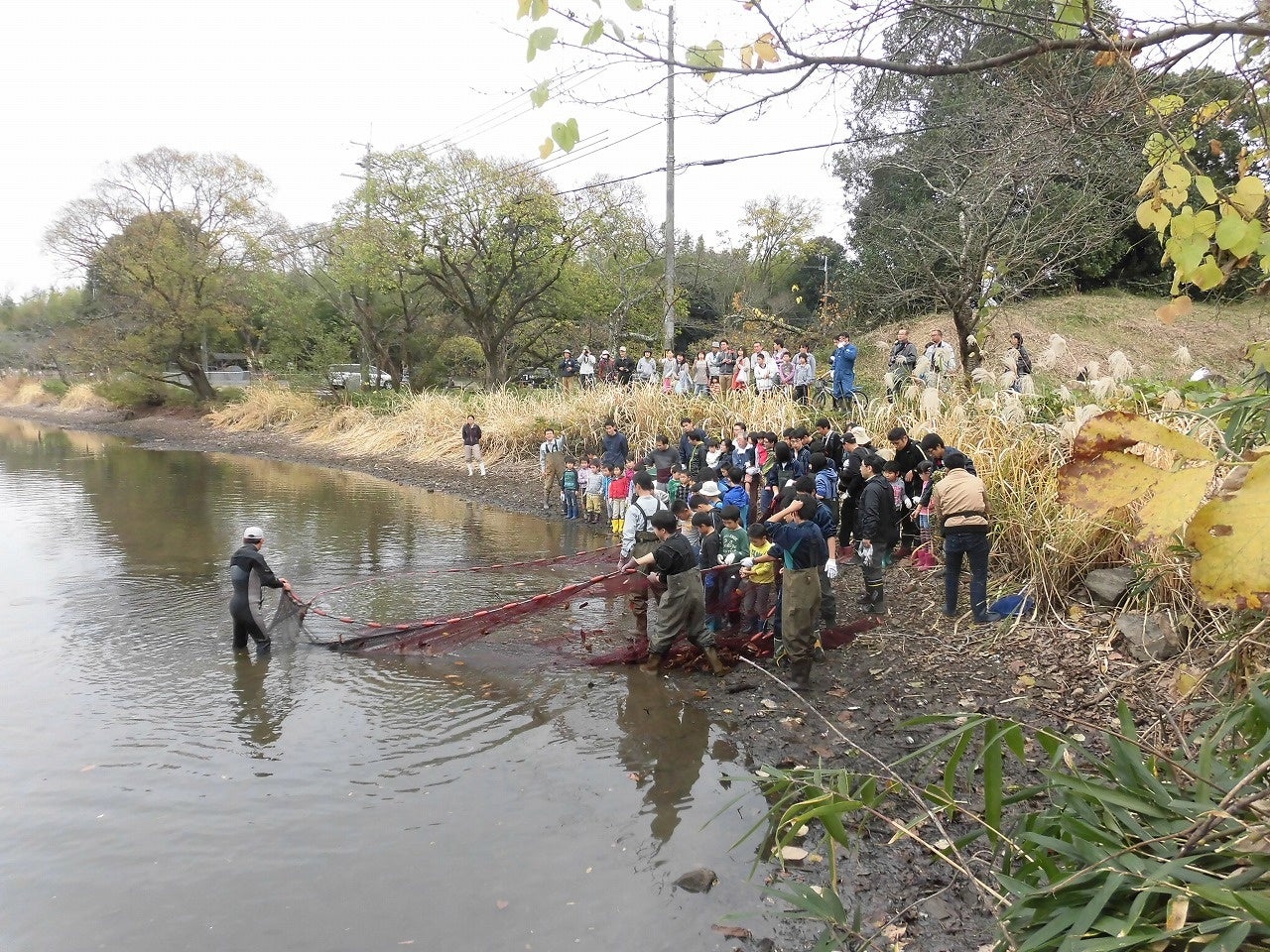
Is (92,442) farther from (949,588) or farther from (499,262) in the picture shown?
(949,588)

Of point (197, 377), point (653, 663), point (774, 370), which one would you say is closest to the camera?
point (653, 663)

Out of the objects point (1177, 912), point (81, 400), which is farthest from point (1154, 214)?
point (81, 400)

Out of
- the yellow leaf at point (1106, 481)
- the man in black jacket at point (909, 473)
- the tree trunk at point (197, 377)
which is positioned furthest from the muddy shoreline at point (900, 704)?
the tree trunk at point (197, 377)

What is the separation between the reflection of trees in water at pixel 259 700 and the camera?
6898 mm

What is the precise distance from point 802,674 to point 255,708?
522 cm

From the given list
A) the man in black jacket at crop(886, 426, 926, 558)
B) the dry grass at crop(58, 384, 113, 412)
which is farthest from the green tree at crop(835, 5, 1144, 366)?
the dry grass at crop(58, 384, 113, 412)

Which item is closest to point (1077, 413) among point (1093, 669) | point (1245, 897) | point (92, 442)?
point (1093, 669)

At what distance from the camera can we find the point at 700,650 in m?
7.80

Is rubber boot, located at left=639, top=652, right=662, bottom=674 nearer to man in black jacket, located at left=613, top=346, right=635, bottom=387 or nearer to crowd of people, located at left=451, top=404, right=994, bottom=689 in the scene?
crowd of people, located at left=451, top=404, right=994, bottom=689

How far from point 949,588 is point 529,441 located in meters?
14.5

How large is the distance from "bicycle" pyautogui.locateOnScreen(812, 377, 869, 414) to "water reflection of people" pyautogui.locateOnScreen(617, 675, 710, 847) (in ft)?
22.7

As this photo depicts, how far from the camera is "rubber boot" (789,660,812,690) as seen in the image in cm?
716

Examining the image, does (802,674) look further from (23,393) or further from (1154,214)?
(23,393)

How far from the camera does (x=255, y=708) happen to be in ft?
24.5
